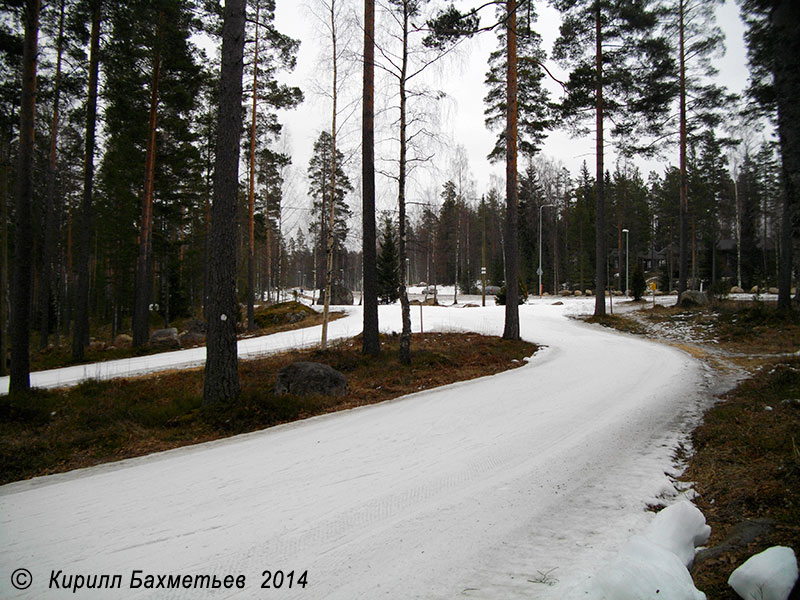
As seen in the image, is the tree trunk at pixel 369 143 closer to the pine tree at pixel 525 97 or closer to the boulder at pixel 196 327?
the pine tree at pixel 525 97

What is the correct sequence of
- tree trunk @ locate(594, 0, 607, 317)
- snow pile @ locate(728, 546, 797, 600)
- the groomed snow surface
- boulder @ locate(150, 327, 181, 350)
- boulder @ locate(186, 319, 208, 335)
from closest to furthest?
1. snow pile @ locate(728, 546, 797, 600)
2. the groomed snow surface
3. boulder @ locate(150, 327, 181, 350)
4. tree trunk @ locate(594, 0, 607, 317)
5. boulder @ locate(186, 319, 208, 335)

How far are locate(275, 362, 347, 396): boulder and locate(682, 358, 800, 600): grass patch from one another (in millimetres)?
5290

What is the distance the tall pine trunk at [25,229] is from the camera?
8.12 m

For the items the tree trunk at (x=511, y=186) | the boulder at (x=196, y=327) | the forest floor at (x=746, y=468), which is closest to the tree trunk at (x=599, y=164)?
the tree trunk at (x=511, y=186)

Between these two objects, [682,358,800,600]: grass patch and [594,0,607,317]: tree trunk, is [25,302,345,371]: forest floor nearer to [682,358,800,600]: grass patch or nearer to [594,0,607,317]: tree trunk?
[594,0,607,317]: tree trunk

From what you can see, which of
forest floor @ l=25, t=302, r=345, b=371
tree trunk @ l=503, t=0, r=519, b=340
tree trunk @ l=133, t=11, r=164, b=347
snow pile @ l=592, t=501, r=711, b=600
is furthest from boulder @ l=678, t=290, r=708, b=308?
tree trunk @ l=133, t=11, r=164, b=347

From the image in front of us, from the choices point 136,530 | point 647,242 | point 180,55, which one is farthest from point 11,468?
point 647,242

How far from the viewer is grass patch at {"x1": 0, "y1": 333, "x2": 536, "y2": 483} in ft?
16.4

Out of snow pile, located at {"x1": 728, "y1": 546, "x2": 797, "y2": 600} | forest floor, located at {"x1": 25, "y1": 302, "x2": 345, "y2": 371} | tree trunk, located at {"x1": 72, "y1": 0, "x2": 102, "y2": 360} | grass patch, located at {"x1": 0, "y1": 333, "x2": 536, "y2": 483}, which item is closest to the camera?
snow pile, located at {"x1": 728, "y1": 546, "x2": 797, "y2": 600}

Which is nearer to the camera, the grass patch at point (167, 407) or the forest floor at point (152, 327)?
the grass patch at point (167, 407)

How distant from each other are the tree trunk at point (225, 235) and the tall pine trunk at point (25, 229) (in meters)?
4.93

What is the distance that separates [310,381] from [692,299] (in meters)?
19.2

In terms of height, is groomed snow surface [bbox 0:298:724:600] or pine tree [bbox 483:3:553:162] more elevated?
pine tree [bbox 483:3:553:162]

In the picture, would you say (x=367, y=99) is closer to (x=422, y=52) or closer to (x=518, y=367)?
(x=422, y=52)
